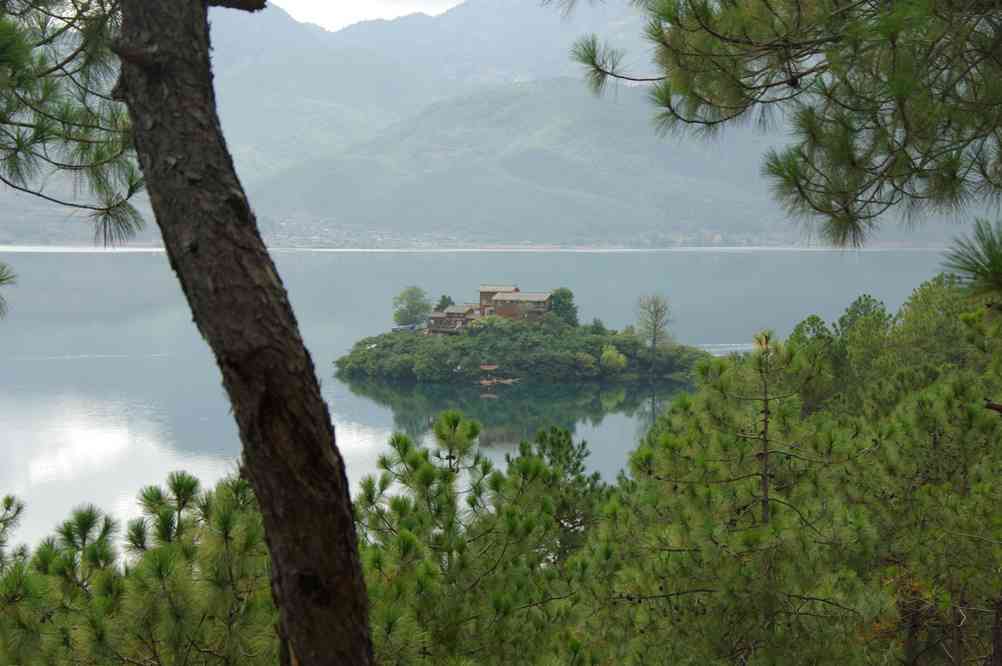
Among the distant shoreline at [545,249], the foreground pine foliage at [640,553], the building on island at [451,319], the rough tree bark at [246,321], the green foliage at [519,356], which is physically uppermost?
the distant shoreline at [545,249]

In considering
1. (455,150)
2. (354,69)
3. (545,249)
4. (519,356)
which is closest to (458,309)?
(519,356)

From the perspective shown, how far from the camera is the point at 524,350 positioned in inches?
979

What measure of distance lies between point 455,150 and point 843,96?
115 meters

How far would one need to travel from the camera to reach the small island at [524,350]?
2412 centimetres

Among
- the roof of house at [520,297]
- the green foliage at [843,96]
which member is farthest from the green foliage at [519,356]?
the green foliage at [843,96]

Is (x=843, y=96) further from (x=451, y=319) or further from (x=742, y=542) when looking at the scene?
(x=451, y=319)

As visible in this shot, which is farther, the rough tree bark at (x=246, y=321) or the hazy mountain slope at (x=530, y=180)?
the hazy mountain slope at (x=530, y=180)

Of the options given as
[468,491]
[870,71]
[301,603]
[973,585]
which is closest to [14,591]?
[301,603]

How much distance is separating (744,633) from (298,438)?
202 cm

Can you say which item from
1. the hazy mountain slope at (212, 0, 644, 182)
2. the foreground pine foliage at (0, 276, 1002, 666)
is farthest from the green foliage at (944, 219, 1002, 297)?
the hazy mountain slope at (212, 0, 644, 182)

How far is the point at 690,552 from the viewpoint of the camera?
8.88 ft

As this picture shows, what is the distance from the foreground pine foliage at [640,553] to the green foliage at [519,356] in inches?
799

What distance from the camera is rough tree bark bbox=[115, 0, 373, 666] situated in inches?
47.4

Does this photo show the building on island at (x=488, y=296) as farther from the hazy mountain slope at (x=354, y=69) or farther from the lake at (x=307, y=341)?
the hazy mountain slope at (x=354, y=69)
